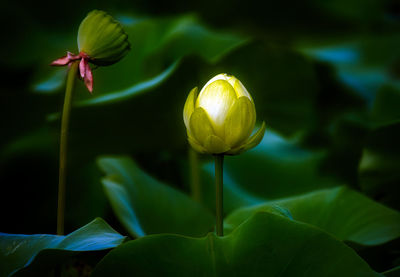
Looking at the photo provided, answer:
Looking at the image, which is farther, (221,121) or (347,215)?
(347,215)

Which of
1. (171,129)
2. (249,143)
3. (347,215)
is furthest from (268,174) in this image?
(249,143)

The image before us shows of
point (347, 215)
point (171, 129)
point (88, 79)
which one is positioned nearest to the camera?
point (88, 79)

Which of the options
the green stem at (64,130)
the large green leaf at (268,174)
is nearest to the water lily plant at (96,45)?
the green stem at (64,130)

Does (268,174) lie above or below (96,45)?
below

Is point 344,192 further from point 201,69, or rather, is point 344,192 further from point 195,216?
point 201,69

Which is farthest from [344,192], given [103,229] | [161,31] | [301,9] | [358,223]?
[301,9]

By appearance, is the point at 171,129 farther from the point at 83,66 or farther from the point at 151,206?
the point at 83,66

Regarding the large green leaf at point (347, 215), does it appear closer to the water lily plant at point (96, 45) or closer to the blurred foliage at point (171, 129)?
the blurred foliage at point (171, 129)

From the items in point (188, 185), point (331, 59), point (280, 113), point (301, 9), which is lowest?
point (188, 185)
